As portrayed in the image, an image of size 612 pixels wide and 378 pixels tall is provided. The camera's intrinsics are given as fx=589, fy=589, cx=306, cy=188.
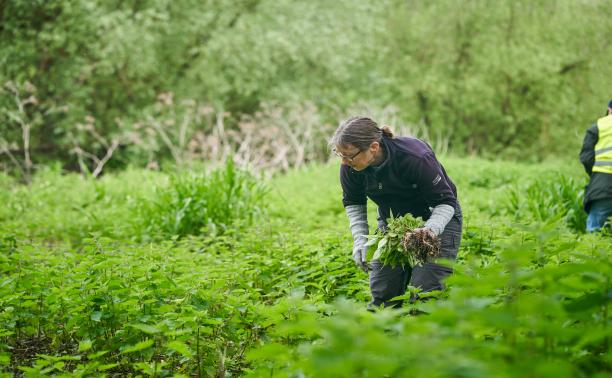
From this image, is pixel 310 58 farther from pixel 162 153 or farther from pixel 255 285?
pixel 255 285

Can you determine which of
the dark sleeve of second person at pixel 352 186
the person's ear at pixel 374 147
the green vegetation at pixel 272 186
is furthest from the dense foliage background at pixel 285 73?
the person's ear at pixel 374 147

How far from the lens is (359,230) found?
4488mm

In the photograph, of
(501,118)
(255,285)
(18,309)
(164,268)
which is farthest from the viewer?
(501,118)

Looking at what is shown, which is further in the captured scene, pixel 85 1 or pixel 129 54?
pixel 129 54

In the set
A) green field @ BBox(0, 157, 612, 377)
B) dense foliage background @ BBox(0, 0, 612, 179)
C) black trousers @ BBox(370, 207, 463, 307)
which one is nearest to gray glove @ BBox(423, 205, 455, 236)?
black trousers @ BBox(370, 207, 463, 307)

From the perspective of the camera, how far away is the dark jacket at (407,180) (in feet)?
12.9

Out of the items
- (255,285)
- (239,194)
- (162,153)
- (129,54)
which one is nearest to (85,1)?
(129,54)

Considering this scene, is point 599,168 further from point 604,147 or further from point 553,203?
point 553,203

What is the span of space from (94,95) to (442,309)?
19.0 metres

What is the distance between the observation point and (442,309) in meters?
2.11

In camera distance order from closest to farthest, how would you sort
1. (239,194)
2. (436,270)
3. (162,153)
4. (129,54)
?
(436,270) → (239,194) → (129,54) → (162,153)

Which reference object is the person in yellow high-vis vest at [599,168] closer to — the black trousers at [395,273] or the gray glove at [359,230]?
the black trousers at [395,273]

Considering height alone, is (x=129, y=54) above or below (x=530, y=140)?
above

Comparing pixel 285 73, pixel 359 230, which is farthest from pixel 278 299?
pixel 285 73
